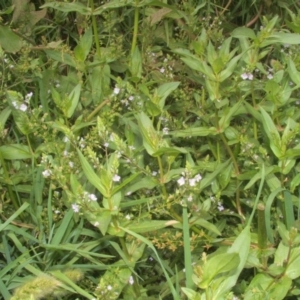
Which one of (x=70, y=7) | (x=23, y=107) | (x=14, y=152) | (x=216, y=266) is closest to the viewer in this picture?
(x=216, y=266)

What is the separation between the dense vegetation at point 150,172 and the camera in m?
1.97

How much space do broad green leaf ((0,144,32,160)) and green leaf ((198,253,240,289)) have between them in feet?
3.27

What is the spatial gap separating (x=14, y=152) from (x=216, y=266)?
106 cm

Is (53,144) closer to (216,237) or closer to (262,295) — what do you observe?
(216,237)

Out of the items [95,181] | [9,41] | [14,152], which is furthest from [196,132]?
[9,41]

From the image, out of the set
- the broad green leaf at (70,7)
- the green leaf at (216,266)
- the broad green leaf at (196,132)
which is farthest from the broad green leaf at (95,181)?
the broad green leaf at (70,7)

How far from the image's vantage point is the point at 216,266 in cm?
168

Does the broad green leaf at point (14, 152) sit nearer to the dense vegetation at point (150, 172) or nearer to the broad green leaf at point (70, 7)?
the dense vegetation at point (150, 172)

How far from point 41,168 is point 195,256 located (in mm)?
659

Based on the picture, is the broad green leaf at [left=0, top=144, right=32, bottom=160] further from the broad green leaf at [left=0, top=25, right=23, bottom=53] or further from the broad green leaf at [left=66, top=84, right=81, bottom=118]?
the broad green leaf at [left=0, top=25, right=23, bottom=53]

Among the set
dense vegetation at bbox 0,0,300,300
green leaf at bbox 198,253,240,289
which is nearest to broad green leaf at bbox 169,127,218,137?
dense vegetation at bbox 0,0,300,300

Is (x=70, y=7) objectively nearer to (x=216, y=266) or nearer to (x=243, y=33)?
(x=243, y=33)

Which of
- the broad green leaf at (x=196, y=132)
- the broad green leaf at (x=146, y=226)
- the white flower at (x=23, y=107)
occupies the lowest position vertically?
the broad green leaf at (x=146, y=226)

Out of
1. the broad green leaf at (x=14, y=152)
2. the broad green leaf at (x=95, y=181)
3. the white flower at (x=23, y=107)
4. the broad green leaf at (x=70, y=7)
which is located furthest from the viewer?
the broad green leaf at (x=70, y=7)
